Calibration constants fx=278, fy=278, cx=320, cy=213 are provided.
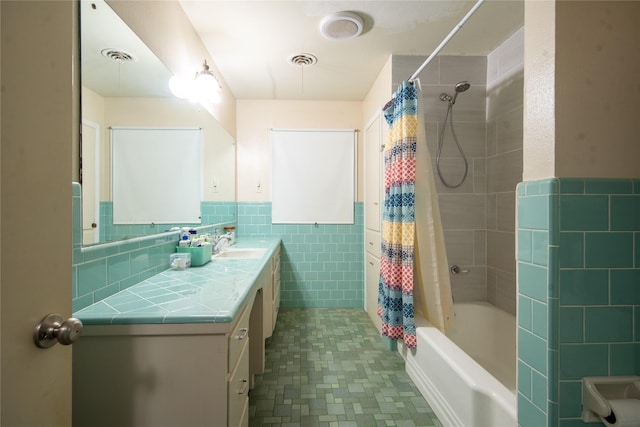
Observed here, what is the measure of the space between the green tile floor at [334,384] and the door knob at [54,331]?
4.24ft

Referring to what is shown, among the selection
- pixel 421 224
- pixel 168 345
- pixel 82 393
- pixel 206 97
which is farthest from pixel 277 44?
pixel 82 393

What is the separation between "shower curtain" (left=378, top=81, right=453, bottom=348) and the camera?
1833 mm

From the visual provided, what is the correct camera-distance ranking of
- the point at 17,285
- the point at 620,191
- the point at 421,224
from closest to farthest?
the point at 17,285 < the point at 620,191 < the point at 421,224

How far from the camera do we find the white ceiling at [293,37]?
3.83ft

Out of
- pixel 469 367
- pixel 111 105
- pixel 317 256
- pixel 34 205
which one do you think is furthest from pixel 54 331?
pixel 317 256

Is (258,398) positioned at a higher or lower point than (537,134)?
lower

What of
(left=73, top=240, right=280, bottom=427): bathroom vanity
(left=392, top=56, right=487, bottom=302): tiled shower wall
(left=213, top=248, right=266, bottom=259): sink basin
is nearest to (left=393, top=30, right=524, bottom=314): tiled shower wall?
(left=392, top=56, right=487, bottom=302): tiled shower wall

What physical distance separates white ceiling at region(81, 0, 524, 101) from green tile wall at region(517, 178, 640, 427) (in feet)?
5.01

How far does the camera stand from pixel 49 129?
537mm

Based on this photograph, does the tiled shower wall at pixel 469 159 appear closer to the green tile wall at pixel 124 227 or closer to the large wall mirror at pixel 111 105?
the large wall mirror at pixel 111 105

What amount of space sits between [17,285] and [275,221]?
8.81 ft

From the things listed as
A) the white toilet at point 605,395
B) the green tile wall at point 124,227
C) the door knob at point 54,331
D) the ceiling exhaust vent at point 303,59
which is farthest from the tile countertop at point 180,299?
the ceiling exhaust vent at point 303,59

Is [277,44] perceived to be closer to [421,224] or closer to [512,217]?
[421,224]

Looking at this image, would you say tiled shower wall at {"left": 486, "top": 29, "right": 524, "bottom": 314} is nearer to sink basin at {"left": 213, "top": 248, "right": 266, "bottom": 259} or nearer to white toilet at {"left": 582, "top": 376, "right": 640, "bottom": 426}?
white toilet at {"left": 582, "top": 376, "right": 640, "bottom": 426}
